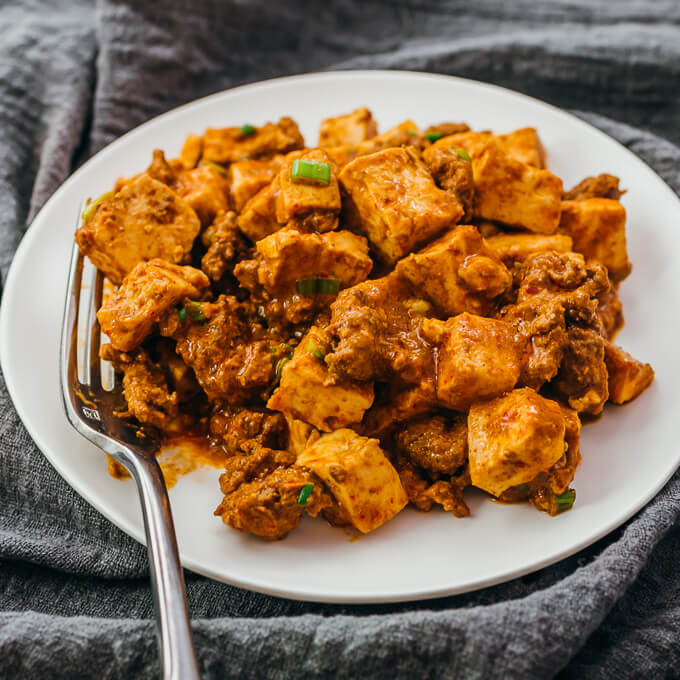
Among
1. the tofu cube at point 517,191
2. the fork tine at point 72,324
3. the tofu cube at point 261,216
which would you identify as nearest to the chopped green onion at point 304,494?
the fork tine at point 72,324

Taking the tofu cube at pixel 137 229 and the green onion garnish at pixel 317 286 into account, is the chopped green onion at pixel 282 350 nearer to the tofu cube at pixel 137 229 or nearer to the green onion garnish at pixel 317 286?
the green onion garnish at pixel 317 286

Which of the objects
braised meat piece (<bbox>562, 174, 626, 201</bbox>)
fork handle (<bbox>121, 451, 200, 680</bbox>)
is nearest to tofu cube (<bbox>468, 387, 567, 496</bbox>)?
fork handle (<bbox>121, 451, 200, 680</bbox>)

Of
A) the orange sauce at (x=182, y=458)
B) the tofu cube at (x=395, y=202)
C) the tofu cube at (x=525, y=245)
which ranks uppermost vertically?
the tofu cube at (x=395, y=202)

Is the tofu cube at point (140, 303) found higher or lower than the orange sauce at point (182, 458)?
higher

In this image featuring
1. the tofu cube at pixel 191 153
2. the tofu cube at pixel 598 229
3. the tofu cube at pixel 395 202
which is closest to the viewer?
the tofu cube at pixel 395 202

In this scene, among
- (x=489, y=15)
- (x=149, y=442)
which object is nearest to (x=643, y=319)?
(x=149, y=442)

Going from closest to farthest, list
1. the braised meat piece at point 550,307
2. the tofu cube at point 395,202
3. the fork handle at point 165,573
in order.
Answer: the fork handle at point 165,573 → the braised meat piece at point 550,307 → the tofu cube at point 395,202

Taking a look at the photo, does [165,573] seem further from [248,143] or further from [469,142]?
[469,142]
